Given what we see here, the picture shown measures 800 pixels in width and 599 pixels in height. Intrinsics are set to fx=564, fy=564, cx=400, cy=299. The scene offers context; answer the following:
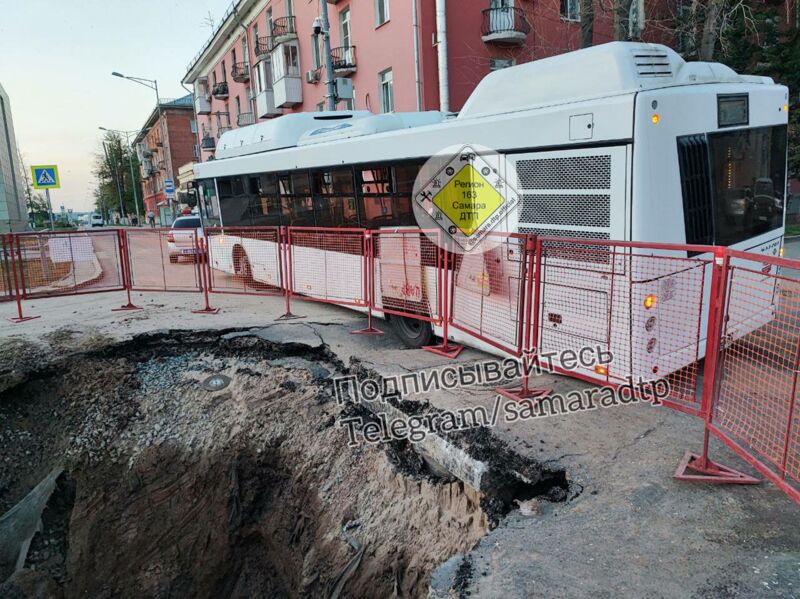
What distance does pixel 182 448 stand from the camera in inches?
252

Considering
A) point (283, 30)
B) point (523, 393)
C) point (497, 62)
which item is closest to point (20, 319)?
point (523, 393)

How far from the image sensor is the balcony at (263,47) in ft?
97.9

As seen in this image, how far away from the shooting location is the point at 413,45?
682 inches

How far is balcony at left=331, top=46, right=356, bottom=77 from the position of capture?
21031 mm

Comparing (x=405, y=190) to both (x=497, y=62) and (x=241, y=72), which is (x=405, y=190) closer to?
(x=497, y=62)

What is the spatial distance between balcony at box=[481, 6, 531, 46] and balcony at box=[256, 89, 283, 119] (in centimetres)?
1455

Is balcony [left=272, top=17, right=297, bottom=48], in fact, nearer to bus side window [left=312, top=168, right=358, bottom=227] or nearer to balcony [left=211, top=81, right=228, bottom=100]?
balcony [left=211, top=81, right=228, bottom=100]

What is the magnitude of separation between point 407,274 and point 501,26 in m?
13.9

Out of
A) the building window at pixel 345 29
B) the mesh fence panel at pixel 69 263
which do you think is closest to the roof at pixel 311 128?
the mesh fence panel at pixel 69 263

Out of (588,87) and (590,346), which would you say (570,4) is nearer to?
(588,87)

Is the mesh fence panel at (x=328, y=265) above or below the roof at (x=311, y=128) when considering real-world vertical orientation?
below

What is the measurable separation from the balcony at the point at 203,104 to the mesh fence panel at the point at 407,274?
139 ft

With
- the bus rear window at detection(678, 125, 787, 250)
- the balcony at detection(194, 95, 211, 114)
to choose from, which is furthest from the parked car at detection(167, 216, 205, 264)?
the balcony at detection(194, 95, 211, 114)
